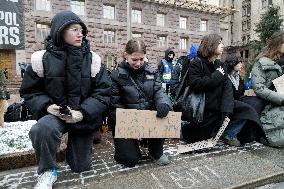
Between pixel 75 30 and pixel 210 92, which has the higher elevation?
pixel 75 30

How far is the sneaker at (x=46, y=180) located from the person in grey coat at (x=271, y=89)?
3.09 meters

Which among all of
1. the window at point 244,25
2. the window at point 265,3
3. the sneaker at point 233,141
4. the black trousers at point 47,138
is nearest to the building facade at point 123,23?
the window at point 265,3

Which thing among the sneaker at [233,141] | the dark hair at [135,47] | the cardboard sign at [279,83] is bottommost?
the sneaker at [233,141]

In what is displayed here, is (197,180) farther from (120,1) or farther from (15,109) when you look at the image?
(120,1)

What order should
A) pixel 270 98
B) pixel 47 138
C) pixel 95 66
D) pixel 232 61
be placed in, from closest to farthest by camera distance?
pixel 47 138 → pixel 95 66 → pixel 270 98 → pixel 232 61

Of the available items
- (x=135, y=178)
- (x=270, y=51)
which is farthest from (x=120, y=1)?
(x=135, y=178)

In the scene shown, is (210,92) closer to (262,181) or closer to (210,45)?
(210,45)

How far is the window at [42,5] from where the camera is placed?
21172mm

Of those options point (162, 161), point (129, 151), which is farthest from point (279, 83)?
point (129, 151)

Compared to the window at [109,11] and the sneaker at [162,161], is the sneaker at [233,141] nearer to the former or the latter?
the sneaker at [162,161]

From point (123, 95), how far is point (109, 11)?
2209cm

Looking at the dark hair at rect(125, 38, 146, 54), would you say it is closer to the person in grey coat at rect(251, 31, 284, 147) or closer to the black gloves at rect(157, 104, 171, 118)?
the black gloves at rect(157, 104, 171, 118)

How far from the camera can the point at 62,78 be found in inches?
114

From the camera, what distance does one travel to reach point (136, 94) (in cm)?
346
